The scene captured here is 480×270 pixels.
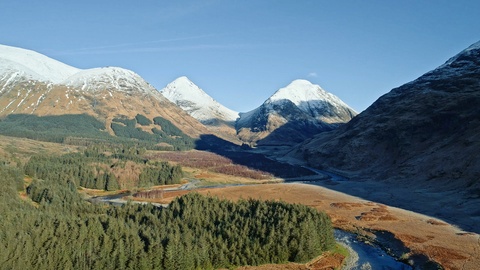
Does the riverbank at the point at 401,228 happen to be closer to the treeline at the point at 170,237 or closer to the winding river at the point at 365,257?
the winding river at the point at 365,257

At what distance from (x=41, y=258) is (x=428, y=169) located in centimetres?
16492

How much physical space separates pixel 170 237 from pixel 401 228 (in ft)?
218

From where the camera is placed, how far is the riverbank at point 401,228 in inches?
3238

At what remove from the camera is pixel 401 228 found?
106188 millimetres

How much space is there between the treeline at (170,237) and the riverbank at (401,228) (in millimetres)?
20791

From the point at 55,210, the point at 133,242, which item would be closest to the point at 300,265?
the point at 133,242

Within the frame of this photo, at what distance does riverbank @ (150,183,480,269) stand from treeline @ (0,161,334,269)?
20.8 metres

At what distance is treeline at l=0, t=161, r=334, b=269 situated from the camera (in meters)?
66.3

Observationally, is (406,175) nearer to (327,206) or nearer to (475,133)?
(475,133)

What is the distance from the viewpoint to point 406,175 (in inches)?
7377

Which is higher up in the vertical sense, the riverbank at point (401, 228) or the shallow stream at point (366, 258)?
the riverbank at point (401, 228)

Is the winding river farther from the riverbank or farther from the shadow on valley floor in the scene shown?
the shadow on valley floor

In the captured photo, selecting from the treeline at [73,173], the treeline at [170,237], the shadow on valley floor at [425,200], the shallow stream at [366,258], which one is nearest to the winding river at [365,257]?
the shallow stream at [366,258]

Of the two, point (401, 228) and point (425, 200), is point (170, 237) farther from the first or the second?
point (425, 200)
